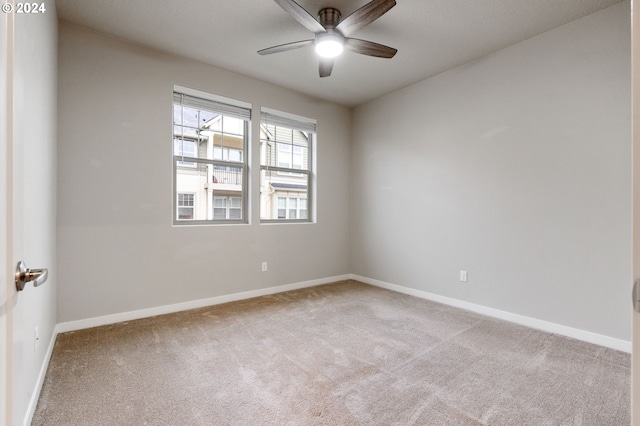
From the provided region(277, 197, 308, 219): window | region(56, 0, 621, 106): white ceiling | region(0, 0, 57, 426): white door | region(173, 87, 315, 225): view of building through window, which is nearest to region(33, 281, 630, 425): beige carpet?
region(0, 0, 57, 426): white door

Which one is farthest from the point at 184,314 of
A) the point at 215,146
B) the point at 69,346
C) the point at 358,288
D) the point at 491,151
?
the point at 491,151

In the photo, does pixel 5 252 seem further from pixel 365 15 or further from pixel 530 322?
pixel 530 322

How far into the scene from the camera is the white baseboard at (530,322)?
2.46 meters

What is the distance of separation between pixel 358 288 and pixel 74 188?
3.39 metres

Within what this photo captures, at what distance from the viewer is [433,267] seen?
3713 mm

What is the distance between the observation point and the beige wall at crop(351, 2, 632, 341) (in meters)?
2.47

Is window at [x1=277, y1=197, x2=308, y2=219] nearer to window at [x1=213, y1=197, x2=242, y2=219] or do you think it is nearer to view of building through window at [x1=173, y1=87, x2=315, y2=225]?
view of building through window at [x1=173, y1=87, x2=315, y2=225]

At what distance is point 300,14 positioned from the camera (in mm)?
2168

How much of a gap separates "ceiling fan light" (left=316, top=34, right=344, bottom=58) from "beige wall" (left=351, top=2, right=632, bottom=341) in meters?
1.70

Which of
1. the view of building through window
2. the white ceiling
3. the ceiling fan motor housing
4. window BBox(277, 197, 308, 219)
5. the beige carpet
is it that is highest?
the white ceiling

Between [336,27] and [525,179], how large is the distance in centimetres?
224

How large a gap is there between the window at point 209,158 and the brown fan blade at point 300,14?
165cm

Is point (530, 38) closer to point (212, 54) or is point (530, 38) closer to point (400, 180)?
point (400, 180)

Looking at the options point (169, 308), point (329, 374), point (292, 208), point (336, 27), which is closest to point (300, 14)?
point (336, 27)
